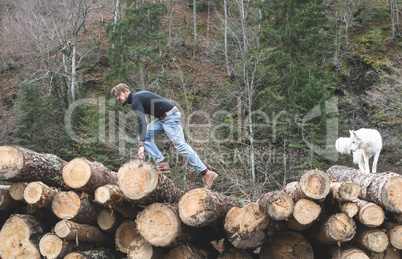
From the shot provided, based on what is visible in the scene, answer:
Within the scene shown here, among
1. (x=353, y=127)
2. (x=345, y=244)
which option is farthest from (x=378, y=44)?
(x=345, y=244)

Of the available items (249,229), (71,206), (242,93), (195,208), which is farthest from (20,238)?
(242,93)

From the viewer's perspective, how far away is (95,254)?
4.04m

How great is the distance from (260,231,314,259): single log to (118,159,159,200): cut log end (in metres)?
1.62

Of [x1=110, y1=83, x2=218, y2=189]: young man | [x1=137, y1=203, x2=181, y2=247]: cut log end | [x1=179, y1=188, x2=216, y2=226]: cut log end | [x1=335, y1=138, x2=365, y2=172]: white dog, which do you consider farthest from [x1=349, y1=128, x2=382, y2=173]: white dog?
[x1=137, y1=203, x2=181, y2=247]: cut log end

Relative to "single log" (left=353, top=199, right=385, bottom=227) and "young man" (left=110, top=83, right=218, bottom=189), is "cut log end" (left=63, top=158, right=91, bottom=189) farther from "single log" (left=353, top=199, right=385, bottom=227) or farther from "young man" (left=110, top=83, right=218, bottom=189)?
"single log" (left=353, top=199, right=385, bottom=227)

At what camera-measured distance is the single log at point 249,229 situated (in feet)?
11.6

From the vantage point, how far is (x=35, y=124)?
18156mm

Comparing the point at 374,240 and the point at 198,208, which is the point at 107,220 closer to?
the point at 198,208

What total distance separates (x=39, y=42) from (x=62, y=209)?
20.5 m

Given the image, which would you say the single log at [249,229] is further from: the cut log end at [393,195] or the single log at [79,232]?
the single log at [79,232]

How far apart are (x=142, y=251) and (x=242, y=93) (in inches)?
557

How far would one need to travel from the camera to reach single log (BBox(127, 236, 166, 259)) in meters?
3.62

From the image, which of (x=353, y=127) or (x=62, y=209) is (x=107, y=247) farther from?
(x=353, y=127)

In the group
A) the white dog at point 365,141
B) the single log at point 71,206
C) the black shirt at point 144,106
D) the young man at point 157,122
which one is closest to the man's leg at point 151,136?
the young man at point 157,122
